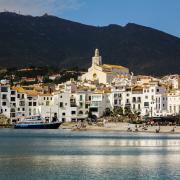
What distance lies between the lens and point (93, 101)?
129875 millimetres

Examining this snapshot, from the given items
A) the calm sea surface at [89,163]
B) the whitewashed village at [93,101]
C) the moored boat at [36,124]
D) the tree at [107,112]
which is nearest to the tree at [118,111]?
the whitewashed village at [93,101]

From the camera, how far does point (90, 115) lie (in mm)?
129125

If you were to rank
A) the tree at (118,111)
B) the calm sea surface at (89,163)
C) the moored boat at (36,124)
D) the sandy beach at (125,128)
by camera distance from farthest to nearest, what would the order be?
the moored boat at (36,124) < the tree at (118,111) < the sandy beach at (125,128) < the calm sea surface at (89,163)

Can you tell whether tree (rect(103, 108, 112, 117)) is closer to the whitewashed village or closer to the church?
the whitewashed village

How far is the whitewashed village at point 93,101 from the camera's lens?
123 m

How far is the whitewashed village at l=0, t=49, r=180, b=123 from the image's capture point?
123m

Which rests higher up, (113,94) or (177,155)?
(113,94)

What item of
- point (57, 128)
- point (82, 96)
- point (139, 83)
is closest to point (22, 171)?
point (57, 128)

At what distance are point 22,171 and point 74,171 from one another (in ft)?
10.3

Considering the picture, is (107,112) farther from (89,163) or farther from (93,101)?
(89,163)

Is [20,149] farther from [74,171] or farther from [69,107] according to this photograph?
[69,107]

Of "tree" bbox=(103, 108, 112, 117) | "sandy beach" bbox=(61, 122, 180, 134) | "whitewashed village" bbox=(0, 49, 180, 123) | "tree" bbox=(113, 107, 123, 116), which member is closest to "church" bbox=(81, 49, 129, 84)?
"whitewashed village" bbox=(0, 49, 180, 123)

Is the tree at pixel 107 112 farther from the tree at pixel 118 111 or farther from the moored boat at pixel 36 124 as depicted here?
the moored boat at pixel 36 124

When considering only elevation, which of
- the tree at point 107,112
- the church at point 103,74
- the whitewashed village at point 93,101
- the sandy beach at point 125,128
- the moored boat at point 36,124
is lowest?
the sandy beach at point 125,128
